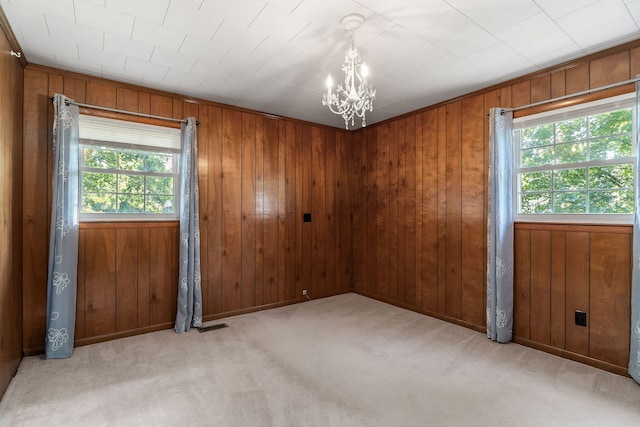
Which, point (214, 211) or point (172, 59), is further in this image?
point (214, 211)

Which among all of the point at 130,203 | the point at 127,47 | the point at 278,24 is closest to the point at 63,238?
the point at 130,203

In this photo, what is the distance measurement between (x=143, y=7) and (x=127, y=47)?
24.0 inches

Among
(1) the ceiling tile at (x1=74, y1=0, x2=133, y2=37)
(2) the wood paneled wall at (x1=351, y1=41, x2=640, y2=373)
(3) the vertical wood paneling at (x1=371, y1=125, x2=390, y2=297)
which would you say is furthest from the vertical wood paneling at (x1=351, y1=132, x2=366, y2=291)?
(1) the ceiling tile at (x1=74, y1=0, x2=133, y2=37)

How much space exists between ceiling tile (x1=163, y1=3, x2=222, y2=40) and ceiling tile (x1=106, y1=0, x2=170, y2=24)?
0.14ft

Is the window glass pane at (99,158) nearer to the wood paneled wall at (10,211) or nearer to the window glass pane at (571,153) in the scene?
the wood paneled wall at (10,211)

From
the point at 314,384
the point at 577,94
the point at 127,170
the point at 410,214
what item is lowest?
the point at 314,384

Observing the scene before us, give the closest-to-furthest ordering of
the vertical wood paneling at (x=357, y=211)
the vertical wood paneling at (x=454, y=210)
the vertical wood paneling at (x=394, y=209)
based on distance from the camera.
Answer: the vertical wood paneling at (x=454, y=210), the vertical wood paneling at (x=394, y=209), the vertical wood paneling at (x=357, y=211)

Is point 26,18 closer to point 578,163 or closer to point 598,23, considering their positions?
point 598,23

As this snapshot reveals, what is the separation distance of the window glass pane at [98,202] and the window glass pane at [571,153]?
4.16 m

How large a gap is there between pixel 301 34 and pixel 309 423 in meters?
2.52

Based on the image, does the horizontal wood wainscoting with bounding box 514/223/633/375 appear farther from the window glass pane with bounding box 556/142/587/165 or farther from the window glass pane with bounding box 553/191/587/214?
the window glass pane with bounding box 556/142/587/165

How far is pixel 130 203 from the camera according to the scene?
124 inches

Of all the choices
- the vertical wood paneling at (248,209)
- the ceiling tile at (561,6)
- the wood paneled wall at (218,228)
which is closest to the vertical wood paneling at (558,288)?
the ceiling tile at (561,6)

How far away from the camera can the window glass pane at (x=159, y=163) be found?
327cm
